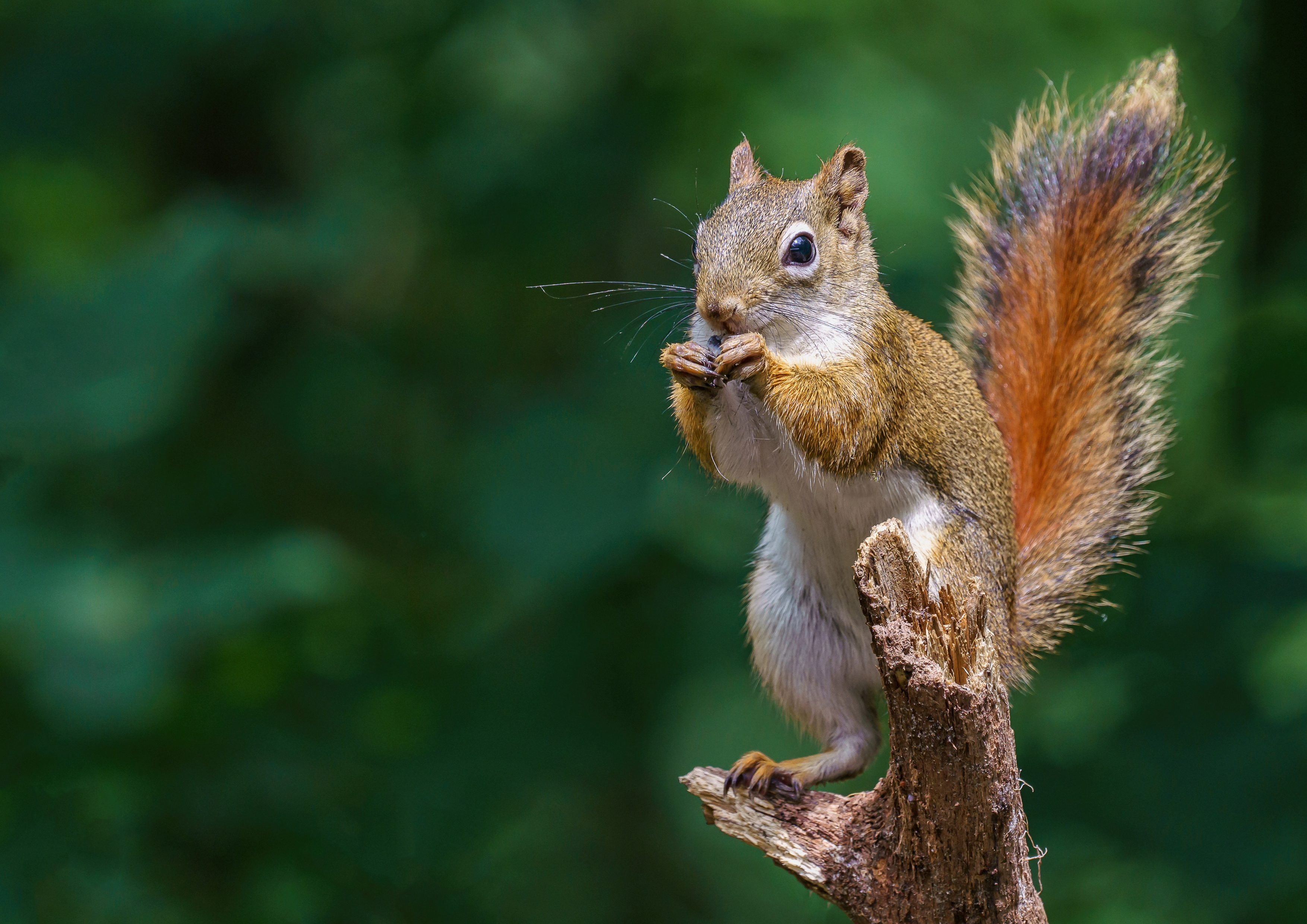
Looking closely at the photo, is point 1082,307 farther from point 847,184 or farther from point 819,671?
point 819,671

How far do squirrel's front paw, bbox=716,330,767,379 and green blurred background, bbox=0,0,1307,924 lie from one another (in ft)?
3.54

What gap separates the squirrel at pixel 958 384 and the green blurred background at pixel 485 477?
475 millimetres

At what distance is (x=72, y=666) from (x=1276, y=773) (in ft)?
8.49

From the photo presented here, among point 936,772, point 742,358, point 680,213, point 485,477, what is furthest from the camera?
point 485,477

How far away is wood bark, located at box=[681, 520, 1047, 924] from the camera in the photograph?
136 cm

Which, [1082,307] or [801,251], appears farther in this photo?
[1082,307]

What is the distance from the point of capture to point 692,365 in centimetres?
156

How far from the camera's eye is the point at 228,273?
280 centimetres

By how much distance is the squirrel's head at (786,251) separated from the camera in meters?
1.61

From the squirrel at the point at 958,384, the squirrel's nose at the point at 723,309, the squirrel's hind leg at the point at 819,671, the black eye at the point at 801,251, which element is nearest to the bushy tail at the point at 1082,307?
the squirrel at the point at 958,384

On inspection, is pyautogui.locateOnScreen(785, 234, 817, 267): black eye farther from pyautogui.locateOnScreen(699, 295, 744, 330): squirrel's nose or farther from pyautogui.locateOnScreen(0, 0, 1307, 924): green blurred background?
pyautogui.locateOnScreen(0, 0, 1307, 924): green blurred background

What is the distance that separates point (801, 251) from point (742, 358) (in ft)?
0.75

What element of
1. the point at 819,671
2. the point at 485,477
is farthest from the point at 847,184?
the point at 485,477

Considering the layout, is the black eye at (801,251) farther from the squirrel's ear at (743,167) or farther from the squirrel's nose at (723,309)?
the squirrel's ear at (743,167)
